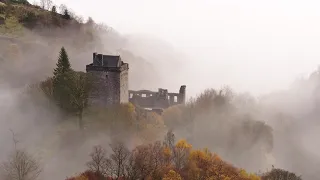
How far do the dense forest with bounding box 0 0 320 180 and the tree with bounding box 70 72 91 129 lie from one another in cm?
15

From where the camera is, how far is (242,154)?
76.4 meters

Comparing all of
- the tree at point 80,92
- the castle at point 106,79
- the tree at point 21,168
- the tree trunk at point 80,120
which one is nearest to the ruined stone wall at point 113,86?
the castle at point 106,79

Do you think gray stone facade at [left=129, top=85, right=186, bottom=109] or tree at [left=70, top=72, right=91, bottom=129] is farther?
gray stone facade at [left=129, top=85, right=186, bottom=109]

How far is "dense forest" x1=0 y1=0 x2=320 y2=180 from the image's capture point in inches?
1747

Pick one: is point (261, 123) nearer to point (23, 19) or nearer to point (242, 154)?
point (242, 154)

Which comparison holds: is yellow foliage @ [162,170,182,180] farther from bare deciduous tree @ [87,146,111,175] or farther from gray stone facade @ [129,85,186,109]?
gray stone facade @ [129,85,186,109]

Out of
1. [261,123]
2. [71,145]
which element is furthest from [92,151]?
[261,123]

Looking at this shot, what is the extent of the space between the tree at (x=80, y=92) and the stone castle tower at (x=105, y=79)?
2045 mm

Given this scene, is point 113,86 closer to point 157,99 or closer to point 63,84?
point 63,84

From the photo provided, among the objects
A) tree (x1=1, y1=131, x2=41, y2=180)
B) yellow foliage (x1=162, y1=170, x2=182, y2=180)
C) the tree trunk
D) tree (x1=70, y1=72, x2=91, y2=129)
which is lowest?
yellow foliage (x1=162, y1=170, x2=182, y2=180)

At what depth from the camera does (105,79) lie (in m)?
52.0

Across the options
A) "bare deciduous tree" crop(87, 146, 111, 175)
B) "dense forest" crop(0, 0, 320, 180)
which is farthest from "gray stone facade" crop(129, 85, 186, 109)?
"bare deciduous tree" crop(87, 146, 111, 175)

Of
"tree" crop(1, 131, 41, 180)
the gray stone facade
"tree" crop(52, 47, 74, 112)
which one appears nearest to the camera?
"tree" crop(1, 131, 41, 180)

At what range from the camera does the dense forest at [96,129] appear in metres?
44.4
